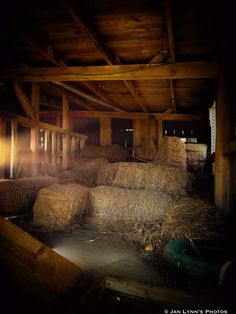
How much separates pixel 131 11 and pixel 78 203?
14.5ft

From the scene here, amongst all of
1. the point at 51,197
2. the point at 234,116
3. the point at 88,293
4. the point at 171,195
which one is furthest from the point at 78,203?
the point at 234,116

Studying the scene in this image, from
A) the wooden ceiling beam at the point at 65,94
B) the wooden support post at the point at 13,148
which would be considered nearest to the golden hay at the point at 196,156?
the wooden ceiling beam at the point at 65,94

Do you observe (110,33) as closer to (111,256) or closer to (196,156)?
(111,256)

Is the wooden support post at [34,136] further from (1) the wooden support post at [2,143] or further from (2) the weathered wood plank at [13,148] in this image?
(1) the wooden support post at [2,143]

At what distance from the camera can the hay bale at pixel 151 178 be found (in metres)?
6.62

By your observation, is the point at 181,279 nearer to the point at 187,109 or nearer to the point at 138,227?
the point at 138,227

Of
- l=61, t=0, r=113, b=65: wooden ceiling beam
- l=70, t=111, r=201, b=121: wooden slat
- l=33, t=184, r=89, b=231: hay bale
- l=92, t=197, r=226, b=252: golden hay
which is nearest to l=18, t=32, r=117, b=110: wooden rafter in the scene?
l=61, t=0, r=113, b=65: wooden ceiling beam

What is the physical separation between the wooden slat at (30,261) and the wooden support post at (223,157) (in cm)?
400

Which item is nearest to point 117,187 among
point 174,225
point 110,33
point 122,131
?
point 174,225

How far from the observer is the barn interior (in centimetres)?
208

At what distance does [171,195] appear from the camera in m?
6.59

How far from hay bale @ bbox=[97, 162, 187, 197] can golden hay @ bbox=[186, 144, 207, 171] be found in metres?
3.02

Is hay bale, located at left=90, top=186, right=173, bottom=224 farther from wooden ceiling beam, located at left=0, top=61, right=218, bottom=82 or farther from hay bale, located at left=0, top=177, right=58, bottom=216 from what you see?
wooden ceiling beam, located at left=0, top=61, right=218, bottom=82

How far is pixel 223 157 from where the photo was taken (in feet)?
16.5
